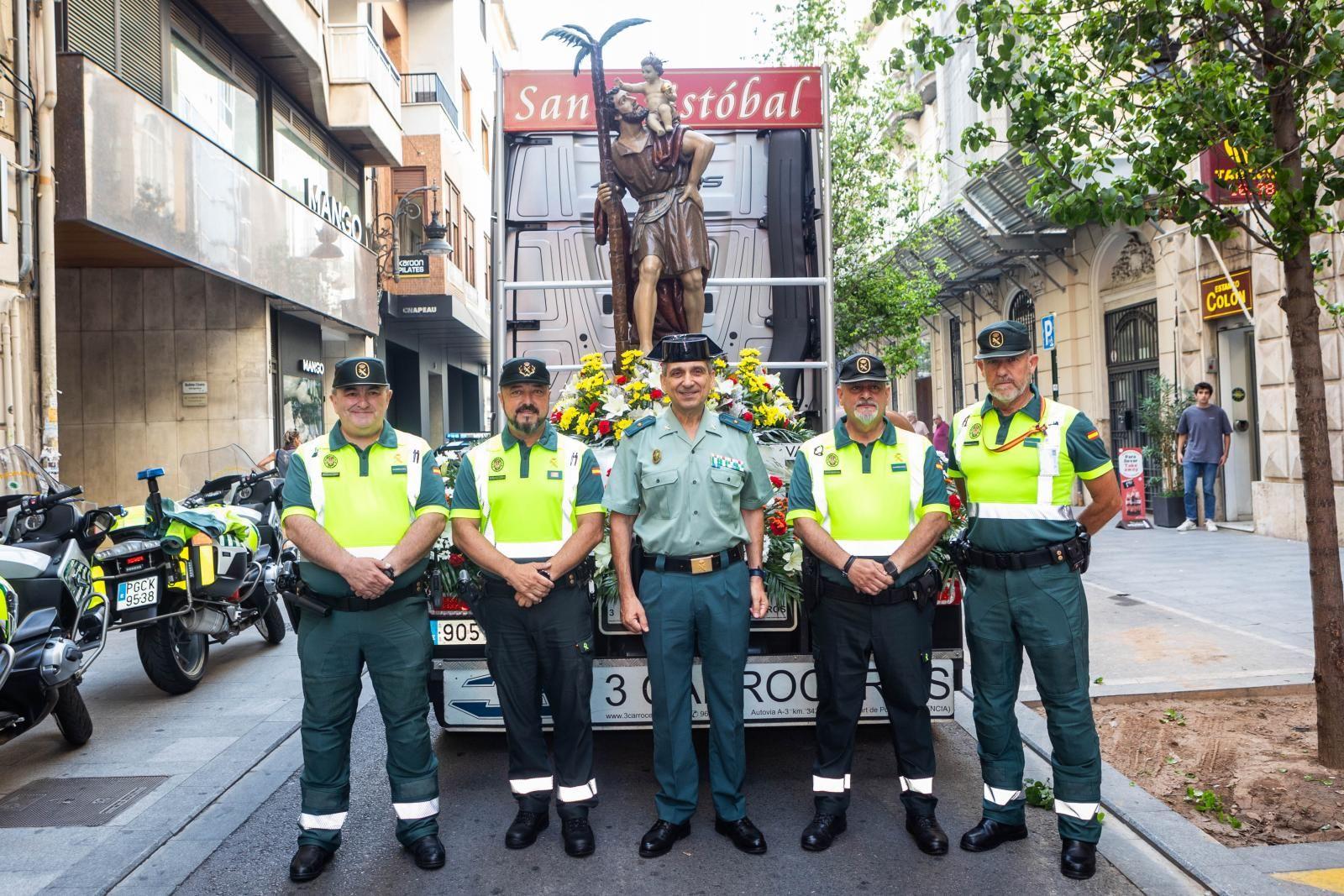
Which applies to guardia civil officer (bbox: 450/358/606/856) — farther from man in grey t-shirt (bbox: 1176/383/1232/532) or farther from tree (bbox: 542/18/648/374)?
man in grey t-shirt (bbox: 1176/383/1232/532)

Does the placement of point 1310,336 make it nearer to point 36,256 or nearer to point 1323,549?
point 1323,549

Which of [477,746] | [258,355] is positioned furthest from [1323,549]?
[258,355]

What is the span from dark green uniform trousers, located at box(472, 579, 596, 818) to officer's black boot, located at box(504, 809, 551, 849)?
30mm

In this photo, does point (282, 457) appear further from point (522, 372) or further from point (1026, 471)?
point (1026, 471)

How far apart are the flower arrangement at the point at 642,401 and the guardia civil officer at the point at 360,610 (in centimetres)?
186

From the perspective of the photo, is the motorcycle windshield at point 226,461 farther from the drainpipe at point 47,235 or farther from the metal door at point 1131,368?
the metal door at point 1131,368

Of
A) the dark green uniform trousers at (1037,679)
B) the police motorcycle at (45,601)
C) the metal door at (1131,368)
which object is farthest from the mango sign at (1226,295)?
the police motorcycle at (45,601)

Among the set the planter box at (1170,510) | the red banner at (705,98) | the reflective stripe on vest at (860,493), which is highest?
the red banner at (705,98)

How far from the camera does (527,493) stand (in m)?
4.23

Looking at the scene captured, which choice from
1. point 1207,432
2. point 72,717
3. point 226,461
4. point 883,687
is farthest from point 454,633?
point 1207,432

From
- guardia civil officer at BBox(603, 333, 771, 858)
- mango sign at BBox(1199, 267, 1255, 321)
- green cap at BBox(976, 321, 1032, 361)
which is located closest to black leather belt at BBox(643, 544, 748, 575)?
guardia civil officer at BBox(603, 333, 771, 858)

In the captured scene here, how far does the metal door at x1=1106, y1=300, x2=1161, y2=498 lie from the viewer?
17.2m

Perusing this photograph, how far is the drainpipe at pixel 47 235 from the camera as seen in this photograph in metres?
10.2

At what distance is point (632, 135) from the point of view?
732cm
